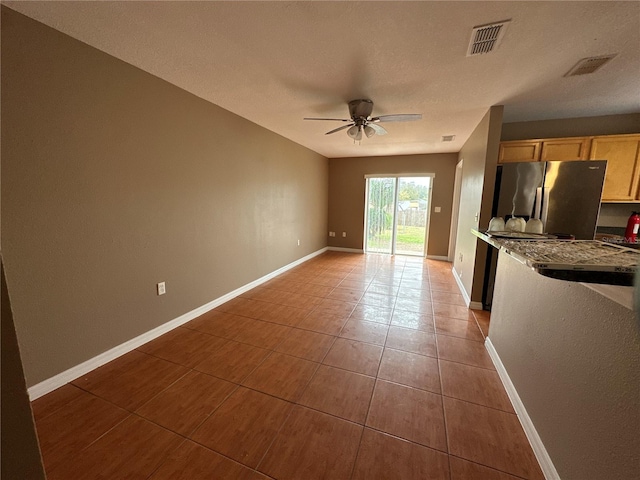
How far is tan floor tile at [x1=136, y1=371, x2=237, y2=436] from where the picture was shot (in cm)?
151

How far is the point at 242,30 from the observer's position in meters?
1.61

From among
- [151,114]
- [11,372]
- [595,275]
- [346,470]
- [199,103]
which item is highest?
[199,103]

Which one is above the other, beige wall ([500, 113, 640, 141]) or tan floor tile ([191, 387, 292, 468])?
beige wall ([500, 113, 640, 141])

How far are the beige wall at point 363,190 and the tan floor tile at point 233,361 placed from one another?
4.48 meters

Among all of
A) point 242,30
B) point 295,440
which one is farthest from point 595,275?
point 242,30

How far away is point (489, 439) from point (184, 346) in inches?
92.9

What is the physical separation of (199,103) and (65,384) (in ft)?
8.76

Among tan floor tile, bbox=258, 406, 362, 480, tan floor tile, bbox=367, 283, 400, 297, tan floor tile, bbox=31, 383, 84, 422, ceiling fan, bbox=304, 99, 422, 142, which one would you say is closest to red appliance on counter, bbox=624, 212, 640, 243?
tan floor tile, bbox=367, 283, 400, 297

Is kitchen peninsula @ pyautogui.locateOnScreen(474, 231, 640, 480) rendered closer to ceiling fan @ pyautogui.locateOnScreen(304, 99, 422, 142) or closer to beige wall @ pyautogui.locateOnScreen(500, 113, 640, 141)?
ceiling fan @ pyautogui.locateOnScreen(304, 99, 422, 142)

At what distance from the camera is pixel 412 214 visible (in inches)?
232

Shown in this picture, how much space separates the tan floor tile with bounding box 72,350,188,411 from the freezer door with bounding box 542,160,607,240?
398 centimetres

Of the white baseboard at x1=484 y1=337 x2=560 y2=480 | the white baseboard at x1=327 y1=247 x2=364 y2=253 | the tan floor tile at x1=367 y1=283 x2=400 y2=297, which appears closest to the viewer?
the white baseboard at x1=484 y1=337 x2=560 y2=480

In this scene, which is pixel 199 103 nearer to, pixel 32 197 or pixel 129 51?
pixel 129 51

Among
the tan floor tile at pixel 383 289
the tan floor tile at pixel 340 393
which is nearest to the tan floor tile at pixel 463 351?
the tan floor tile at pixel 340 393
